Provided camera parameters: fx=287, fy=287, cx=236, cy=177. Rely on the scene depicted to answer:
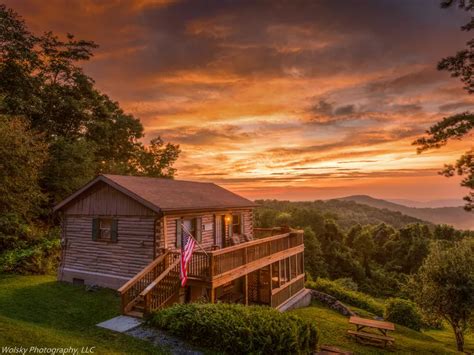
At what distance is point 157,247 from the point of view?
43.4 ft

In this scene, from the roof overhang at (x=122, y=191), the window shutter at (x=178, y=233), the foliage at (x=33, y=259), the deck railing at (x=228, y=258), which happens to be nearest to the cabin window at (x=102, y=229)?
the roof overhang at (x=122, y=191)

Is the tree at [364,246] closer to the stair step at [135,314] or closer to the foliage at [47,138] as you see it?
the foliage at [47,138]

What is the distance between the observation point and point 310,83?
66.3 feet

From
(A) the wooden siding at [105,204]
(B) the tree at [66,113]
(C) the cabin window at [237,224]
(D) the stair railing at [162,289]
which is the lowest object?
(D) the stair railing at [162,289]

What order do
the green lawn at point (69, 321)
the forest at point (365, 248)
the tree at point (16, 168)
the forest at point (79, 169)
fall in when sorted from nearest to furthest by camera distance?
the green lawn at point (69, 321)
the forest at point (79, 169)
the tree at point (16, 168)
the forest at point (365, 248)

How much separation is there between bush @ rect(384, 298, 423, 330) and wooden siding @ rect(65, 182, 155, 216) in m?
19.0

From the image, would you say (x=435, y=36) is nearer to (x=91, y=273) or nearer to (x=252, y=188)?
(x=91, y=273)

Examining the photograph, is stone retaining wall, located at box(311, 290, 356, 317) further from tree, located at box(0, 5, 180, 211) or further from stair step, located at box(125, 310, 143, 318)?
tree, located at box(0, 5, 180, 211)

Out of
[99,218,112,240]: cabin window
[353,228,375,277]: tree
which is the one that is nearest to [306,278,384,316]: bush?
[99,218,112,240]: cabin window

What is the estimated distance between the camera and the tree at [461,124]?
45.3 ft

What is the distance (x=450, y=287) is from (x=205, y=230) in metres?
13.3

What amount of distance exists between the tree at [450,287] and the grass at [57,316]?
14902 mm

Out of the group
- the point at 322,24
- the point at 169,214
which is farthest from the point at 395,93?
the point at 169,214

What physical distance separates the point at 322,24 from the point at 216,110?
988 centimetres
